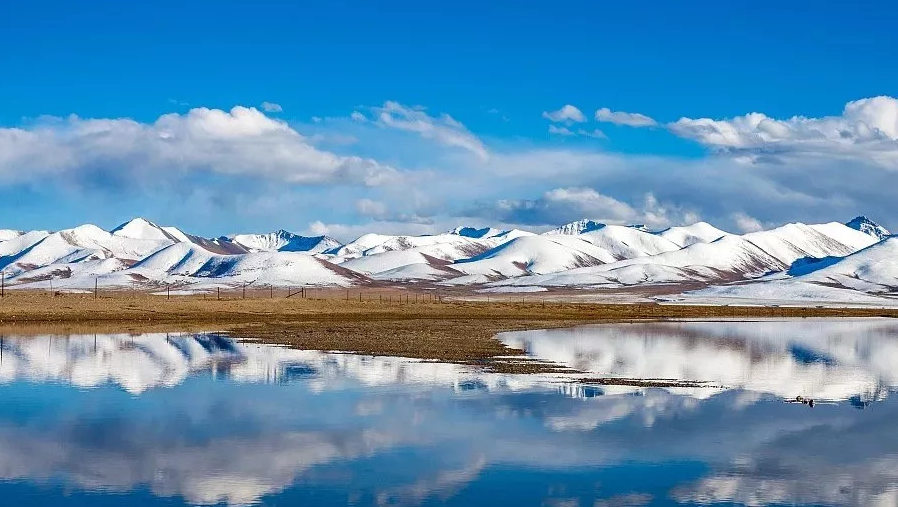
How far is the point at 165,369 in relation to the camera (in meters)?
39.5

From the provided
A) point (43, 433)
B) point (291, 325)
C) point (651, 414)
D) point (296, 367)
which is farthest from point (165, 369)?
point (291, 325)

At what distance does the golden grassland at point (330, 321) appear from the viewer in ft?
172

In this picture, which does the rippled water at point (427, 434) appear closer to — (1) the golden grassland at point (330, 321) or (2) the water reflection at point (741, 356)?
(2) the water reflection at point (741, 356)

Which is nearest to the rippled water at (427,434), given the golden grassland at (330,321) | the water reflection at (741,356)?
the water reflection at (741,356)

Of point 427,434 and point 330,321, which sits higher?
point 330,321

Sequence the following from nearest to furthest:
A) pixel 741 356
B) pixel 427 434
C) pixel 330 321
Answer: pixel 427 434 → pixel 741 356 → pixel 330 321

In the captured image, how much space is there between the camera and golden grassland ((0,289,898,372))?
52406 mm

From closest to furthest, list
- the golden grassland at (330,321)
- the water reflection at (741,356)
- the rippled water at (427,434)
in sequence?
1. the rippled water at (427,434)
2. the water reflection at (741,356)
3. the golden grassland at (330,321)

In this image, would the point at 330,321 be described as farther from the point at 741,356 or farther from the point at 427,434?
the point at 427,434

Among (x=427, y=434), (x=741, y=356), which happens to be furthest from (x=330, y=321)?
(x=427, y=434)

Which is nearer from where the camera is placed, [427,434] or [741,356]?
[427,434]

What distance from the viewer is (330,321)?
82.0 meters

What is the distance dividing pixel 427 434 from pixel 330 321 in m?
57.8

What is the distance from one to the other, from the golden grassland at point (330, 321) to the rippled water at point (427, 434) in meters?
7.45
